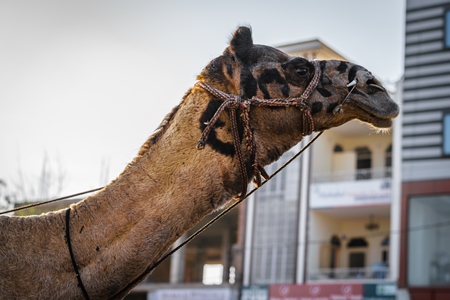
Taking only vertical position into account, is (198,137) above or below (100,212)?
above

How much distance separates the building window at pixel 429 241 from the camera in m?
37.0

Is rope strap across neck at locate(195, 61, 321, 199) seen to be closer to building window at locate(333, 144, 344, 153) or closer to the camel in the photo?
the camel

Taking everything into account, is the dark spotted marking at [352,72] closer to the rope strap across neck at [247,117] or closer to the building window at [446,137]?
the rope strap across neck at [247,117]

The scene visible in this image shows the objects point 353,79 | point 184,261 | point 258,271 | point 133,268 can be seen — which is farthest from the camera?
point 184,261

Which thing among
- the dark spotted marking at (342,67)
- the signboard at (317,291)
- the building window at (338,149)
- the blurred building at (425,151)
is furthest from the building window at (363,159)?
the dark spotted marking at (342,67)

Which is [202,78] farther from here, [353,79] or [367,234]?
[367,234]

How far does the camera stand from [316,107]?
580cm

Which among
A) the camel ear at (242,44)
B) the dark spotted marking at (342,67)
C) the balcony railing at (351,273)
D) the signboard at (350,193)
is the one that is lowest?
the dark spotted marking at (342,67)

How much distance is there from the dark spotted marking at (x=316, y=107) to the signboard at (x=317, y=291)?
108ft

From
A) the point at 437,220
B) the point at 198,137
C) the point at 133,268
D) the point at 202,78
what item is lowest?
the point at 133,268

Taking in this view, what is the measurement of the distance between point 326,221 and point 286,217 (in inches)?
90.6

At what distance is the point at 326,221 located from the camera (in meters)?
45.2

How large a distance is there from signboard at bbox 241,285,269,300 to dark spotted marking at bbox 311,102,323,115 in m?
36.1

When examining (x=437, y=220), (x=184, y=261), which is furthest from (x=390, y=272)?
(x=184, y=261)
